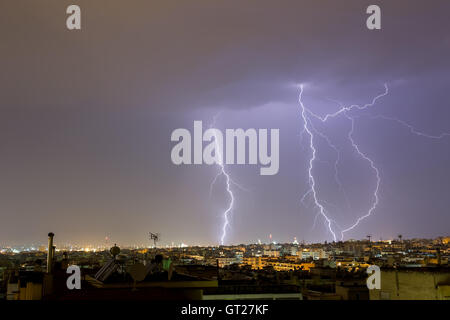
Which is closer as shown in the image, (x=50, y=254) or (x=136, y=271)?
(x=136, y=271)

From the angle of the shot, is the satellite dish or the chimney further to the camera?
the chimney

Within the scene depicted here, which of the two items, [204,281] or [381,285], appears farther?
[204,281]

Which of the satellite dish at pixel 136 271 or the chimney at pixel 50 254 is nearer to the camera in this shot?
the satellite dish at pixel 136 271
